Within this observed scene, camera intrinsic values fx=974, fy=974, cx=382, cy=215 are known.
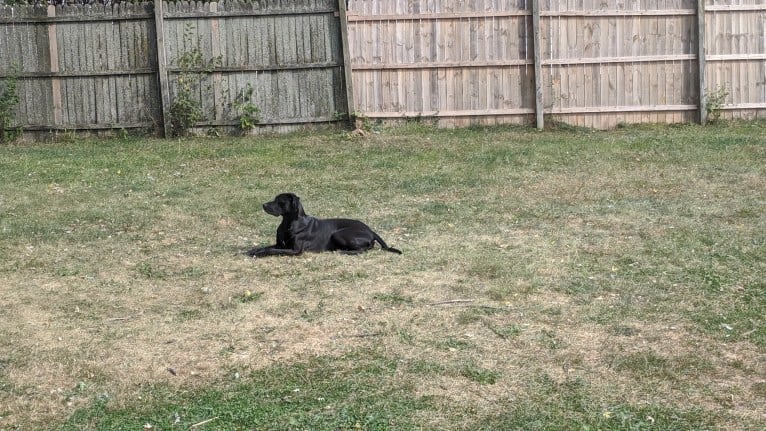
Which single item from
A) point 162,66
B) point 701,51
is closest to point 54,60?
point 162,66

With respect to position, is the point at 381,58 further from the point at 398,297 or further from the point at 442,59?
the point at 398,297

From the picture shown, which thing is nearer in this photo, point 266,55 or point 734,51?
point 266,55

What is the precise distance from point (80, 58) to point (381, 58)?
462 centimetres

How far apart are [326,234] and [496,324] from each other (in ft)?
→ 8.54

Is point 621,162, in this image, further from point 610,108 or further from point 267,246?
point 267,246

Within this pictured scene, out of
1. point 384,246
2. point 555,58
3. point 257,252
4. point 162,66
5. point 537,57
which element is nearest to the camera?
point 257,252

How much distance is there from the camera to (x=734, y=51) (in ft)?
51.2

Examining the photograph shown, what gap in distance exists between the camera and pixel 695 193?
1095 cm

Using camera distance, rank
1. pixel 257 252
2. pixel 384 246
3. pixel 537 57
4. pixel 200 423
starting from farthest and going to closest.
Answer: pixel 537 57 < pixel 384 246 < pixel 257 252 < pixel 200 423

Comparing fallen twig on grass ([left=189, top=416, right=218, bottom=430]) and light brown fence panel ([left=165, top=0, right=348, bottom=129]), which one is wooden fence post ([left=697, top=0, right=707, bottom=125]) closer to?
light brown fence panel ([left=165, top=0, right=348, bottom=129])

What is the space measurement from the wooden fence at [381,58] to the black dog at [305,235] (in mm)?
6675

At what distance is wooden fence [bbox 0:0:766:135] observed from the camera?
1489 centimetres

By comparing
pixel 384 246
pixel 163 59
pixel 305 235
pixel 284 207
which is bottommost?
pixel 384 246

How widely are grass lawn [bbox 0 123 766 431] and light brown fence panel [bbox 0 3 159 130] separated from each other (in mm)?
2210
